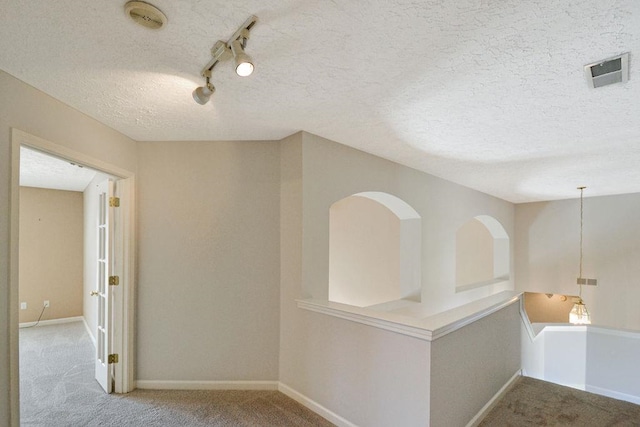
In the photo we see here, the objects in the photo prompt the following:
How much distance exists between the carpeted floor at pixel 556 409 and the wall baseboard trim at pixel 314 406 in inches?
42.4

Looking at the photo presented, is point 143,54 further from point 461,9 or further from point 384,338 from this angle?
point 384,338

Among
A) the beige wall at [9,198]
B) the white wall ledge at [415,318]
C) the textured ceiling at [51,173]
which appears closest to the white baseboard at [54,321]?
the textured ceiling at [51,173]

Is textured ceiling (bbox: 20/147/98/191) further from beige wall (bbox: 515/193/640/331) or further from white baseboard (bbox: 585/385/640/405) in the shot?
beige wall (bbox: 515/193/640/331)

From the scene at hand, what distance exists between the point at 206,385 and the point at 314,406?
107 centimetres

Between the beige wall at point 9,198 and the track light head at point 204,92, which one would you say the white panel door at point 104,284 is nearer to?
the beige wall at point 9,198

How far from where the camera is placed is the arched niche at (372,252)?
4.07 metres

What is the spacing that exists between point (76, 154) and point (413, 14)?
7.80 ft

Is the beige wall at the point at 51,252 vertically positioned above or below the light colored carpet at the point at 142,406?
above

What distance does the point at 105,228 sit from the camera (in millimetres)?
2973

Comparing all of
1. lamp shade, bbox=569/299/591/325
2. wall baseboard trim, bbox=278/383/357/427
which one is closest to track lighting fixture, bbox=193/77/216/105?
wall baseboard trim, bbox=278/383/357/427

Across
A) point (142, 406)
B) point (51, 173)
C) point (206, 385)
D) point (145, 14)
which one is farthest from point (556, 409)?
point (51, 173)

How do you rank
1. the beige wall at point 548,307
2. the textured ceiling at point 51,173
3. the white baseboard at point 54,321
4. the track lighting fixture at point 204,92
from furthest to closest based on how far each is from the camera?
the beige wall at point 548,307 → the white baseboard at point 54,321 → the textured ceiling at point 51,173 → the track lighting fixture at point 204,92

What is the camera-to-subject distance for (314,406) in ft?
8.02

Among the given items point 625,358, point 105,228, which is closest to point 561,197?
point 625,358
